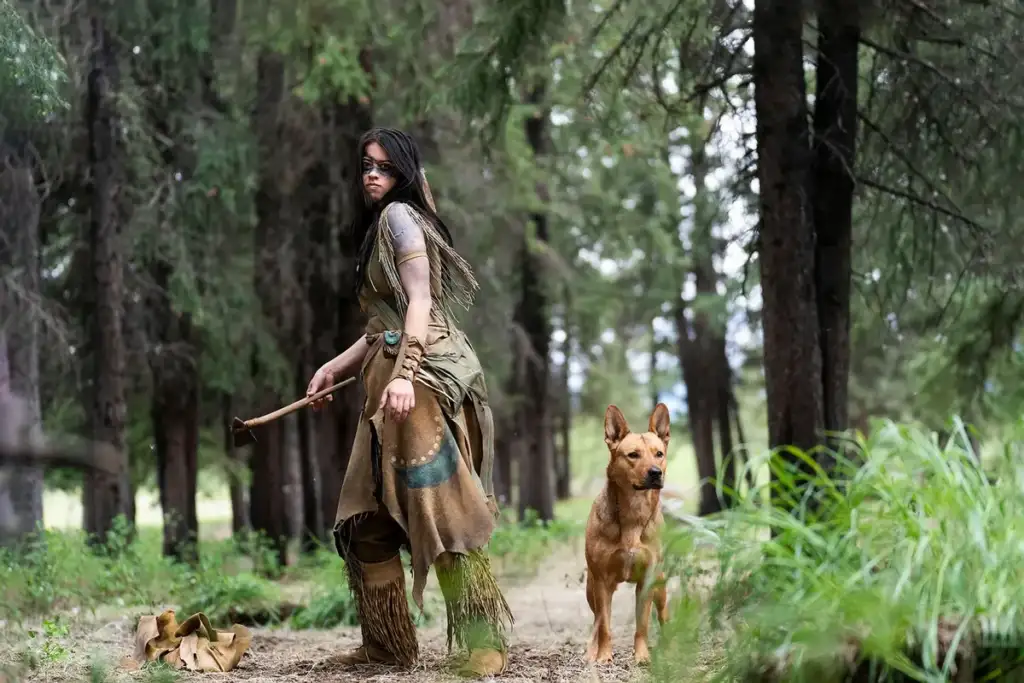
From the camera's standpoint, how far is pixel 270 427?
15.7 meters

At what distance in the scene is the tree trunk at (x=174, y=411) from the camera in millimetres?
14500

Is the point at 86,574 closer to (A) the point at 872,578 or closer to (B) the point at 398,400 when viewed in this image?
(B) the point at 398,400

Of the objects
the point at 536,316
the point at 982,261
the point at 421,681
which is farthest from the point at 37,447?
the point at 536,316

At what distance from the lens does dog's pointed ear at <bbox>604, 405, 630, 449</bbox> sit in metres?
5.35

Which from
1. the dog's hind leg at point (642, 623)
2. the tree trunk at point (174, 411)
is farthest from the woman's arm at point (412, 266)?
the tree trunk at point (174, 411)

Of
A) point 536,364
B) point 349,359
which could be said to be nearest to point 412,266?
point 349,359

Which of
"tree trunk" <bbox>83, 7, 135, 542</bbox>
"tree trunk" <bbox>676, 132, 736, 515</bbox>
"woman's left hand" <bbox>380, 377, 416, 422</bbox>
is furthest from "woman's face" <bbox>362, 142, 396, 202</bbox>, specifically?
"tree trunk" <bbox>676, 132, 736, 515</bbox>

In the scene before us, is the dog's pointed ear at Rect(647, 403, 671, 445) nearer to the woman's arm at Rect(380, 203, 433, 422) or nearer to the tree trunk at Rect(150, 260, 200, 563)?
the woman's arm at Rect(380, 203, 433, 422)

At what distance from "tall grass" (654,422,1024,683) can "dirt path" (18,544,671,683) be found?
3.96 feet

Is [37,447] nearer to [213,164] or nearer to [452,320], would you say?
[452,320]

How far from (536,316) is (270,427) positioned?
4.67 meters

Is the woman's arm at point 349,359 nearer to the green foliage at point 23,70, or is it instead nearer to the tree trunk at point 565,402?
the green foliage at point 23,70

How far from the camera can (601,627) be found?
5367mm

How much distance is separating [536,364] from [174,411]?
5.49 m
